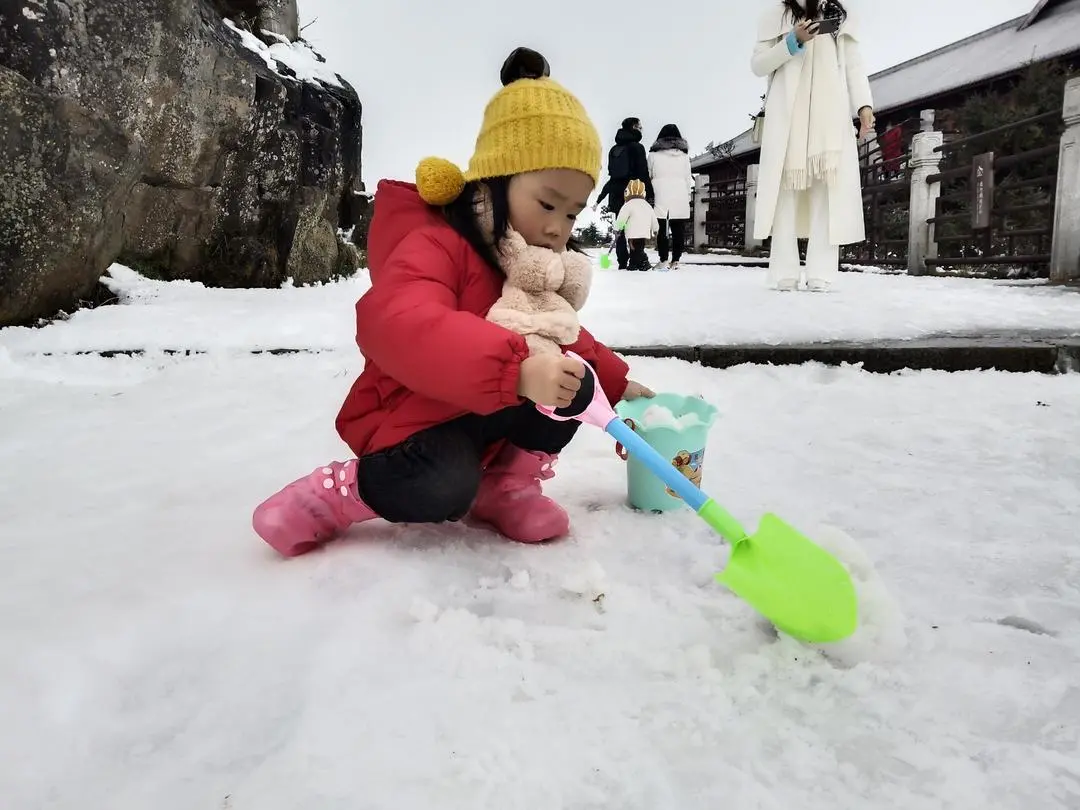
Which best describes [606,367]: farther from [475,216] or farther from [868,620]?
[868,620]

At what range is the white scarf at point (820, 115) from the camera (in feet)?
14.4

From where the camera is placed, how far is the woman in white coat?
14.5ft

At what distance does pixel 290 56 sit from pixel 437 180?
5.29 metres

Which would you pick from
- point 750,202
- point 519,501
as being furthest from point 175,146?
point 750,202

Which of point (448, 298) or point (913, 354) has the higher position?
point (448, 298)

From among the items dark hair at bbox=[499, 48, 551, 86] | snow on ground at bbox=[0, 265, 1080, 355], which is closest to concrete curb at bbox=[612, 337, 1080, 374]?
snow on ground at bbox=[0, 265, 1080, 355]

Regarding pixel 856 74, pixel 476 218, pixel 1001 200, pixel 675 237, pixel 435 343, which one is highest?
pixel 856 74

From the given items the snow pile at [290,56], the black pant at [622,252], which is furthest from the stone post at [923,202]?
the snow pile at [290,56]

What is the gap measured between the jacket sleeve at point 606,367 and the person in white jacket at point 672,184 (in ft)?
23.4

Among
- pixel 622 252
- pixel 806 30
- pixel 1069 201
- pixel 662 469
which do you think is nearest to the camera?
pixel 662 469

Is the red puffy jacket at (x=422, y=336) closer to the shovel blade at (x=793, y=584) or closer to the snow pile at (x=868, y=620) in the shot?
the shovel blade at (x=793, y=584)

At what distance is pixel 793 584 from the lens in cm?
93

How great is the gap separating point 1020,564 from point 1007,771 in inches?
20.1

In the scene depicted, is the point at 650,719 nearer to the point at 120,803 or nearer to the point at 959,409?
the point at 120,803
